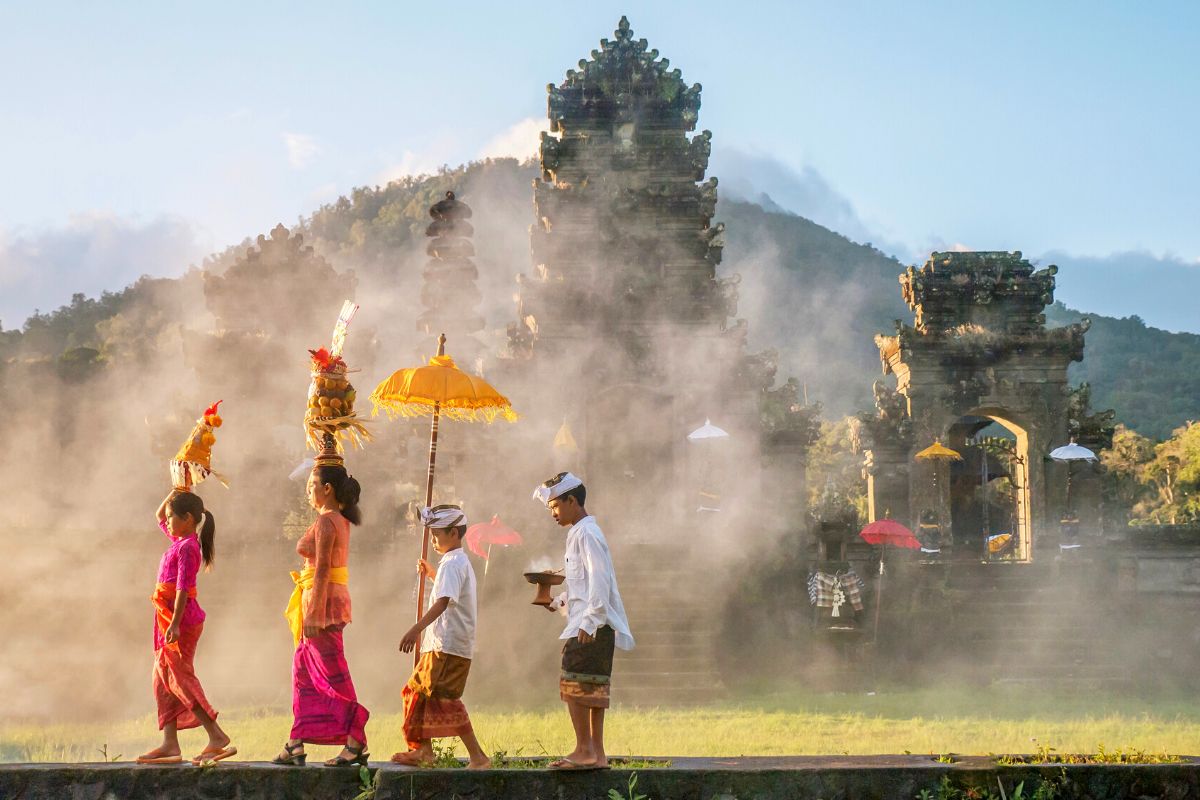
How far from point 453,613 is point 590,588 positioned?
1090mm

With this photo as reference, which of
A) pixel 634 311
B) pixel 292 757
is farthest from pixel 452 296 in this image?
pixel 292 757

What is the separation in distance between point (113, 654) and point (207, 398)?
6.13 metres

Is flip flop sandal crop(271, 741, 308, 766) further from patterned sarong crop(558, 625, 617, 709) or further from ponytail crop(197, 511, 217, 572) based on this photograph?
patterned sarong crop(558, 625, 617, 709)

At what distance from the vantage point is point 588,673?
813 centimetres

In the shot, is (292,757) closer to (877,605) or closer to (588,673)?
(588,673)

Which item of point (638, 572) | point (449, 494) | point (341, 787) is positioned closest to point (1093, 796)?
point (341, 787)

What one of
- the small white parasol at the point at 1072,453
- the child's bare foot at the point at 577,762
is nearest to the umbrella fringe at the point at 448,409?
the child's bare foot at the point at 577,762

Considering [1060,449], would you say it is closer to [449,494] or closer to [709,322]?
[709,322]

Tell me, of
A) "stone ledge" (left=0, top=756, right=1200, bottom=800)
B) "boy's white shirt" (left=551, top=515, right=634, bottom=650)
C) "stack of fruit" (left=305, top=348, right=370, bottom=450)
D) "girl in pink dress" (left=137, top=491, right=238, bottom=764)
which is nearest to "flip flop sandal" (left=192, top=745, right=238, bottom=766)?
"girl in pink dress" (left=137, top=491, right=238, bottom=764)

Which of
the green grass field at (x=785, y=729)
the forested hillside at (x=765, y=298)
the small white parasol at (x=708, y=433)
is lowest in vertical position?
the green grass field at (x=785, y=729)

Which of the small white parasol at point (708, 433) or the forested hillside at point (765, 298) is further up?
the forested hillside at point (765, 298)

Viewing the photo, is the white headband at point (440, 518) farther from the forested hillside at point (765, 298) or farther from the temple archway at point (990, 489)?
the forested hillside at point (765, 298)

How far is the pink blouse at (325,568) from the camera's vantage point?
8516mm

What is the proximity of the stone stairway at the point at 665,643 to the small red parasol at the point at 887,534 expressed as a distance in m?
3.25
